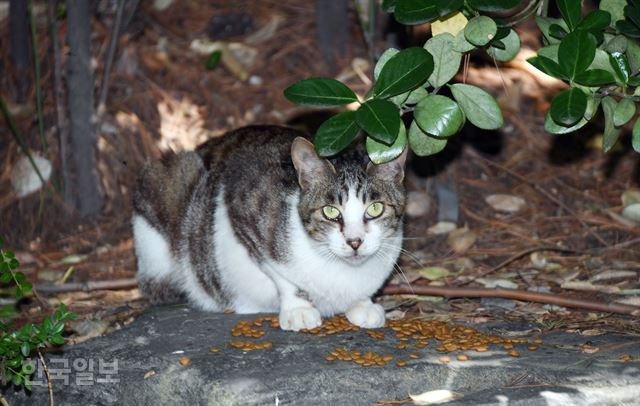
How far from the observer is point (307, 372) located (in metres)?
3.56

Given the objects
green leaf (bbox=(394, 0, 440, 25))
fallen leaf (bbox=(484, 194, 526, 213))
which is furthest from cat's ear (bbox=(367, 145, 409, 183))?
fallen leaf (bbox=(484, 194, 526, 213))

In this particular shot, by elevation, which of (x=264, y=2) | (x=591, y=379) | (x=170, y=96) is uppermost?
(x=264, y=2)

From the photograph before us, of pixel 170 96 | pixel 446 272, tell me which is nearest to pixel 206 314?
pixel 446 272

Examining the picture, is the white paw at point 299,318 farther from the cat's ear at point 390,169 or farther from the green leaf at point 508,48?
the green leaf at point 508,48

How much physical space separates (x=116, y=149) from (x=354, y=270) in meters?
2.53

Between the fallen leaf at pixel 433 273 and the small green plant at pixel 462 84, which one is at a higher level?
the small green plant at pixel 462 84

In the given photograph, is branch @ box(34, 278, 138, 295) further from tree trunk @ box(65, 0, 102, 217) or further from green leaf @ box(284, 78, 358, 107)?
green leaf @ box(284, 78, 358, 107)

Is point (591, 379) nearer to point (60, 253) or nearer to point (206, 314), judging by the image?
point (206, 314)

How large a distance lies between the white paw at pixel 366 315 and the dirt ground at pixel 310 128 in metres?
0.39

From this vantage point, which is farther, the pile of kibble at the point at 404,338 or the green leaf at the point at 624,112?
the pile of kibble at the point at 404,338

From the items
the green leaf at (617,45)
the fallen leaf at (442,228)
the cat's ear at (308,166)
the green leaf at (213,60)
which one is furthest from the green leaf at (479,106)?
the green leaf at (213,60)

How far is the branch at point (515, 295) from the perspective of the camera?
423 cm

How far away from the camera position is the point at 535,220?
5.56 meters

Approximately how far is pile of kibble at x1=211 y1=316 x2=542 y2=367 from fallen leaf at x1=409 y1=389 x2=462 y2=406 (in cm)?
22
